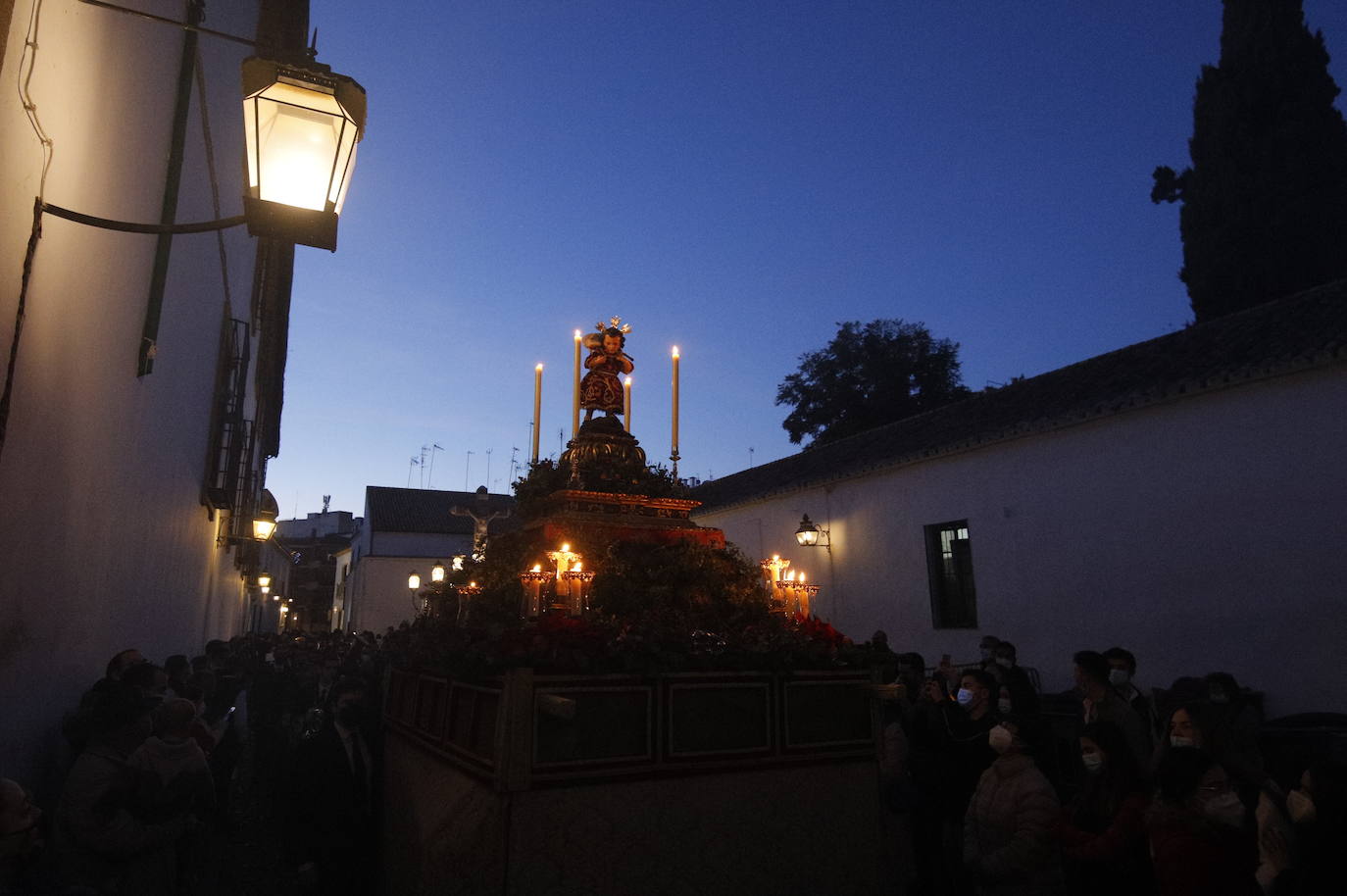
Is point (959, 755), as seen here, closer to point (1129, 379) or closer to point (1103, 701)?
point (1103, 701)

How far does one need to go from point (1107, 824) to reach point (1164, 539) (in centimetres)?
900

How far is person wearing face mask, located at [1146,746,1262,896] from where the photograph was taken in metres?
3.50

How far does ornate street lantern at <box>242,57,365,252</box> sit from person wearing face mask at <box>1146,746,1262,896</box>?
451 centimetres

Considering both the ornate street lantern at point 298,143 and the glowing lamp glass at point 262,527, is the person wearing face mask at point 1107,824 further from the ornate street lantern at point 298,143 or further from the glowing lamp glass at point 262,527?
the glowing lamp glass at point 262,527

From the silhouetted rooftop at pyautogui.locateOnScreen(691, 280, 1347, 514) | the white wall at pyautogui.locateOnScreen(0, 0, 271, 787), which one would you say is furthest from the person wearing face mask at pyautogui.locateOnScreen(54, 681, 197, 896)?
the silhouetted rooftop at pyautogui.locateOnScreen(691, 280, 1347, 514)

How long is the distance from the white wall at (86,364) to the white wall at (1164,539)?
12631mm

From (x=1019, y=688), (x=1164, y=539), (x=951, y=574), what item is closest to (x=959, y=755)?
(x=1019, y=688)

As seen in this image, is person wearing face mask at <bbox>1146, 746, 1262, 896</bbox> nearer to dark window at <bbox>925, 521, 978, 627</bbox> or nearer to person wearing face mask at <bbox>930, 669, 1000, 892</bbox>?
person wearing face mask at <bbox>930, 669, 1000, 892</bbox>

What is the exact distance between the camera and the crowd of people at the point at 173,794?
3.76 metres

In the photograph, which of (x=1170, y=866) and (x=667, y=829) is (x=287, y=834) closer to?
(x=667, y=829)

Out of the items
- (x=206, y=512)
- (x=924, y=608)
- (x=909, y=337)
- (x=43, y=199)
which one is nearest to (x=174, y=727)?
(x=43, y=199)

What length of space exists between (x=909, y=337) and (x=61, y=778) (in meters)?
33.9

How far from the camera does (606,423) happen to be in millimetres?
8156

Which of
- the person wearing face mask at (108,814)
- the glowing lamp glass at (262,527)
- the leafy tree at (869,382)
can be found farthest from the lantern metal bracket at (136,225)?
the leafy tree at (869,382)
